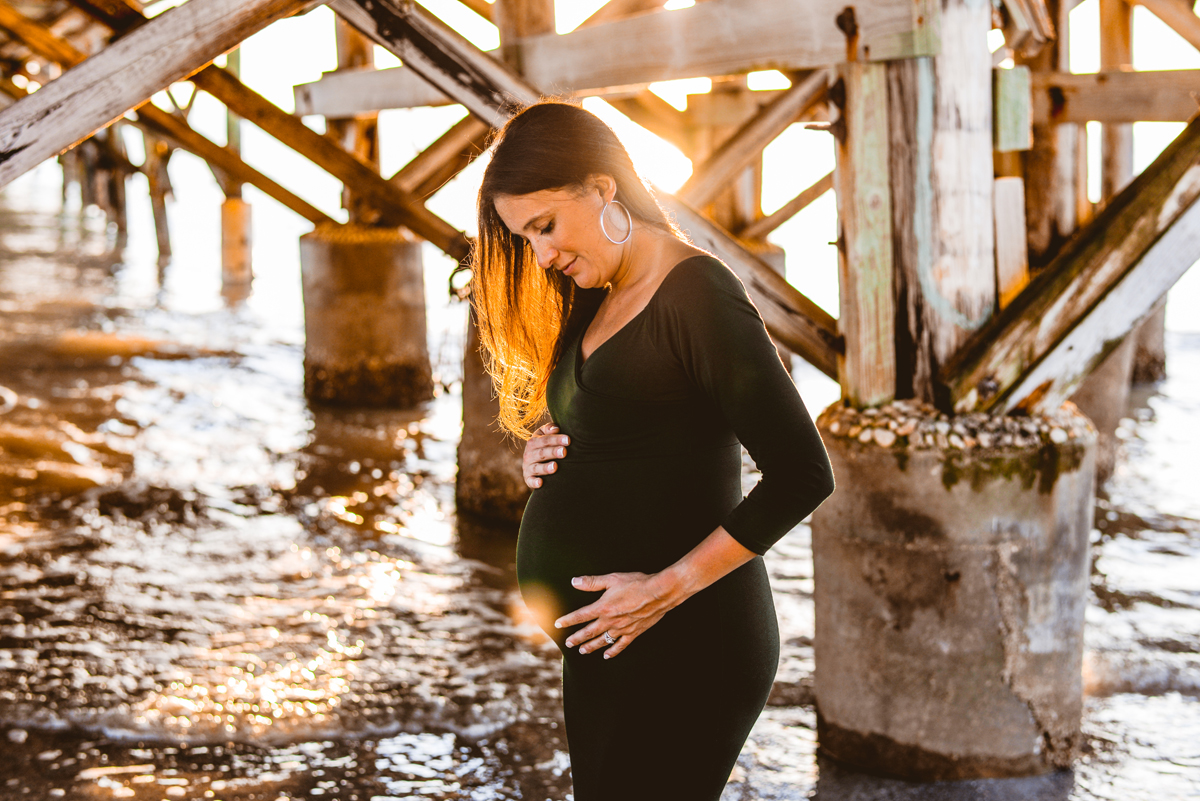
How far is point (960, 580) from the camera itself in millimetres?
2572

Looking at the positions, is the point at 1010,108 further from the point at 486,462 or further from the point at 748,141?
the point at 486,462

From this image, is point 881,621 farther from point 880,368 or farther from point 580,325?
point 580,325

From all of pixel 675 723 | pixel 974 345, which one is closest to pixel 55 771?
pixel 675 723

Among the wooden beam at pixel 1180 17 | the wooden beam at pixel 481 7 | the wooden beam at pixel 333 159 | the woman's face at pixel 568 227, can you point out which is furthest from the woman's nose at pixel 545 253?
the wooden beam at pixel 481 7

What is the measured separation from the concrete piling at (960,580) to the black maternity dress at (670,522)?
3.51 ft

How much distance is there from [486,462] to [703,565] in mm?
3887

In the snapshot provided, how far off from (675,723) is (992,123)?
1697 millimetres

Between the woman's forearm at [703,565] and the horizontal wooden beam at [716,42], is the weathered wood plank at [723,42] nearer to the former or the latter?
the horizontal wooden beam at [716,42]

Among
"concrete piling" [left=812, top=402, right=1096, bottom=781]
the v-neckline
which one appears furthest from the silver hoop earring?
"concrete piling" [left=812, top=402, right=1096, bottom=781]

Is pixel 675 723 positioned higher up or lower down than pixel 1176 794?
higher up

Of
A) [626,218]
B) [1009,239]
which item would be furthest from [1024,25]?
[626,218]

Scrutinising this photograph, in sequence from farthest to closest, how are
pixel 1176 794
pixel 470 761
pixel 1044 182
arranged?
pixel 1044 182 < pixel 470 761 < pixel 1176 794

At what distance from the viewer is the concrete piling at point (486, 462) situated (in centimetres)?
520

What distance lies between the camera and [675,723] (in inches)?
61.4
